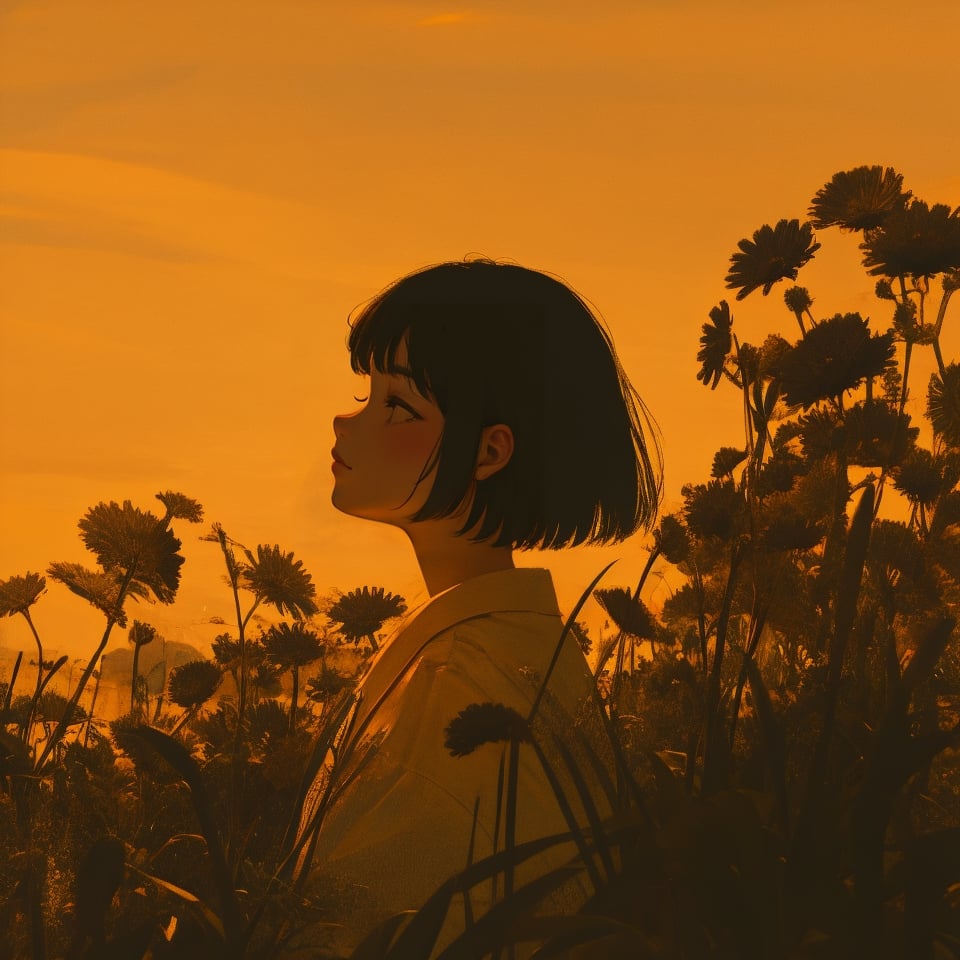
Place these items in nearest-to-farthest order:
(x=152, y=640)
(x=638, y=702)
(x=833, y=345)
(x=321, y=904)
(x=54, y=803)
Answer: (x=321, y=904)
(x=833, y=345)
(x=54, y=803)
(x=638, y=702)
(x=152, y=640)

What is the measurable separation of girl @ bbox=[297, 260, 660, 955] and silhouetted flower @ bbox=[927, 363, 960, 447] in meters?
0.35

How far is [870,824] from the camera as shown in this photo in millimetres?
786

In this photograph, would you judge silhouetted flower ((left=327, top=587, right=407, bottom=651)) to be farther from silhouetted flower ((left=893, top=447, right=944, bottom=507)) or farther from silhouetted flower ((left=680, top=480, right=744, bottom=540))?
silhouetted flower ((left=893, top=447, right=944, bottom=507))

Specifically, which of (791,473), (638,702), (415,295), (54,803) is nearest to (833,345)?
(791,473)

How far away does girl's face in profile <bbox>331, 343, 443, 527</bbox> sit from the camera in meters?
1.52

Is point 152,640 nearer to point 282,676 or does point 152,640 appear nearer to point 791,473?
point 282,676

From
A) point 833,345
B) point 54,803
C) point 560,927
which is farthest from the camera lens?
point 54,803

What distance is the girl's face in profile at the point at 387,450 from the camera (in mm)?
1523

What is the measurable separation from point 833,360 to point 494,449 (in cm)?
44

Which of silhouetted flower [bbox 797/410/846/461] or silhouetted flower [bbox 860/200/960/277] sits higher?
silhouetted flower [bbox 860/200/960/277]

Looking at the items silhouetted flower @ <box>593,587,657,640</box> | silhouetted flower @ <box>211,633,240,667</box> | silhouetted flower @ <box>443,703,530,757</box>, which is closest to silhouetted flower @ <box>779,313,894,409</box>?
silhouetted flower @ <box>593,587,657,640</box>

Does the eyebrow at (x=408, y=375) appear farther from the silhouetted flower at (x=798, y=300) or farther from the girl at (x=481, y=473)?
the silhouetted flower at (x=798, y=300)

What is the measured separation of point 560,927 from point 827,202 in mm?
1057

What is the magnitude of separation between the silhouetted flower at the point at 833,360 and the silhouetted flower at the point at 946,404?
203 mm
